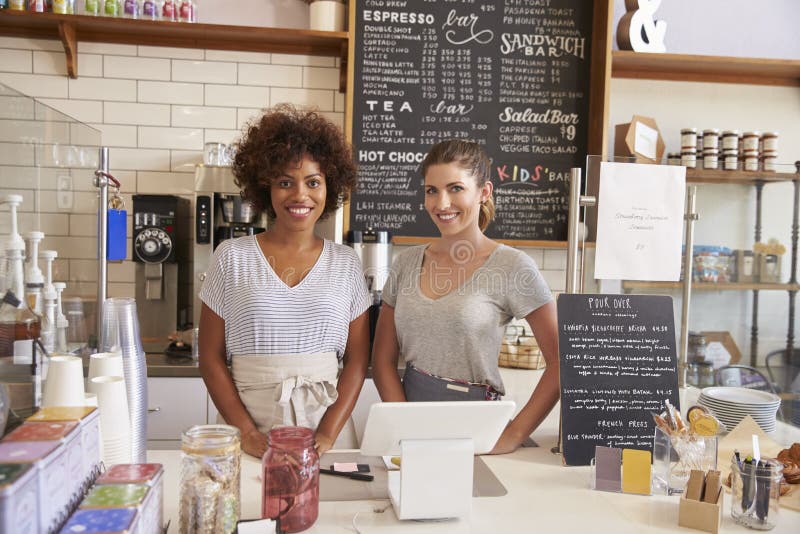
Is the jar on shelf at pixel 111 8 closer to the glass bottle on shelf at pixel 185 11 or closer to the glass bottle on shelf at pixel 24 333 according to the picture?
the glass bottle on shelf at pixel 185 11

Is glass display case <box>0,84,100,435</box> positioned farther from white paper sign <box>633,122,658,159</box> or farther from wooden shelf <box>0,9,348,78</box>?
white paper sign <box>633,122,658,159</box>

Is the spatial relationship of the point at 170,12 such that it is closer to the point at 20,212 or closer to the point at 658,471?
the point at 20,212

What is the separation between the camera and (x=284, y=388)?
1.64m

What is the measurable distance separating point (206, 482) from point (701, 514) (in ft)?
2.88

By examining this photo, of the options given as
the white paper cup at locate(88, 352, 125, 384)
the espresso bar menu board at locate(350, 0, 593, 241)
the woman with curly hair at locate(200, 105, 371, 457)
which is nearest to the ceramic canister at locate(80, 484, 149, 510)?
the white paper cup at locate(88, 352, 125, 384)

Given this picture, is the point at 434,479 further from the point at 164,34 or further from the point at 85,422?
the point at 164,34

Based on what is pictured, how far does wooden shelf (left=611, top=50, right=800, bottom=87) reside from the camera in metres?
3.09

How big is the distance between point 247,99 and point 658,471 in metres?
2.45

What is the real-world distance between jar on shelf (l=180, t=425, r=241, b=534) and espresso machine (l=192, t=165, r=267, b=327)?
5.73 feet

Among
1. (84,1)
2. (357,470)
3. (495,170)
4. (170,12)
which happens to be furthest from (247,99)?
(357,470)

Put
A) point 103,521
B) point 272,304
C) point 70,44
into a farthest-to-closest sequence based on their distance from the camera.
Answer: point 70,44 < point 272,304 < point 103,521

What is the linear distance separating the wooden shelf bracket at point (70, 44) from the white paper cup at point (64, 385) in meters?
2.24

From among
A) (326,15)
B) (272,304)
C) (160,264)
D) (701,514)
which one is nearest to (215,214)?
(160,264)

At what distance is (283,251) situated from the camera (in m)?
1.78
